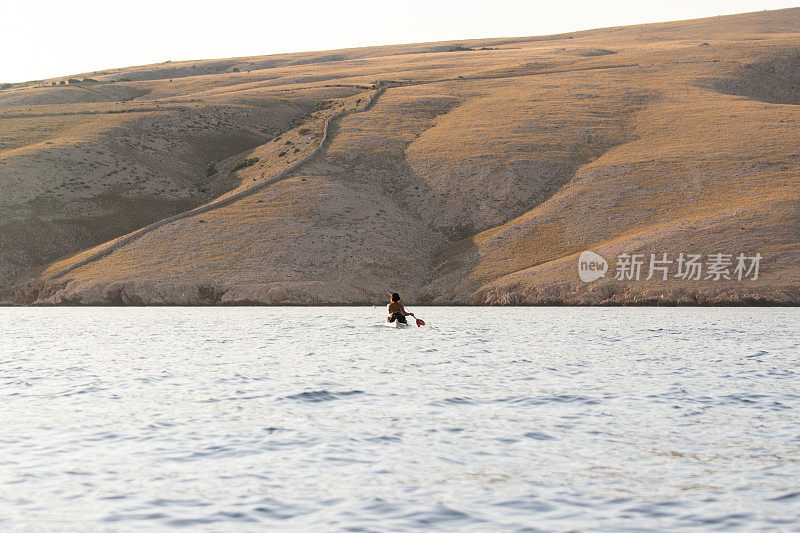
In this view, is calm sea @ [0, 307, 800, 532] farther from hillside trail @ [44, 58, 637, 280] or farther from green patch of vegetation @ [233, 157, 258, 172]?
green patch of vegetation @ [233, 157, 258, 172]

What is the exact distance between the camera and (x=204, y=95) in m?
196

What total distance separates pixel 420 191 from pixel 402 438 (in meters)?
99.6

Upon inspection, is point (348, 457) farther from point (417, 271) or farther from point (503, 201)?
point (503, 201)

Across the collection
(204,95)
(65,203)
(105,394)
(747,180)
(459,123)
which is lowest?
(105,394)

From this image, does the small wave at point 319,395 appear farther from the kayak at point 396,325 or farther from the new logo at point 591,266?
the new logo at point 591,266

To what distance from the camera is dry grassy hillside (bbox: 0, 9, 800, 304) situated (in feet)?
291

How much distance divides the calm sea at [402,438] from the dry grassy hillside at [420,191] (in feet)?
163

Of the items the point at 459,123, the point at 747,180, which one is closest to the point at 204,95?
the point at 459,123

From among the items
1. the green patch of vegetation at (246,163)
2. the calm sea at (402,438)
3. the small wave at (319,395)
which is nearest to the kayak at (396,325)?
the calm sea at (402,438)

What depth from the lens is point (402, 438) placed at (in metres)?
18.4

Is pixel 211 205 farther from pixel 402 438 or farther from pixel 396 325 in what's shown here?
pixel 402 438

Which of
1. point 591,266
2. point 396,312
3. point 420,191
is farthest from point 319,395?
point 420,191

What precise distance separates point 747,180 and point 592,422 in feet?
287

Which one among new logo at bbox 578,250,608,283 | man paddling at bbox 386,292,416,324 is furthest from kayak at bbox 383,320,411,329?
new logo at bbox 578,250,608,283
